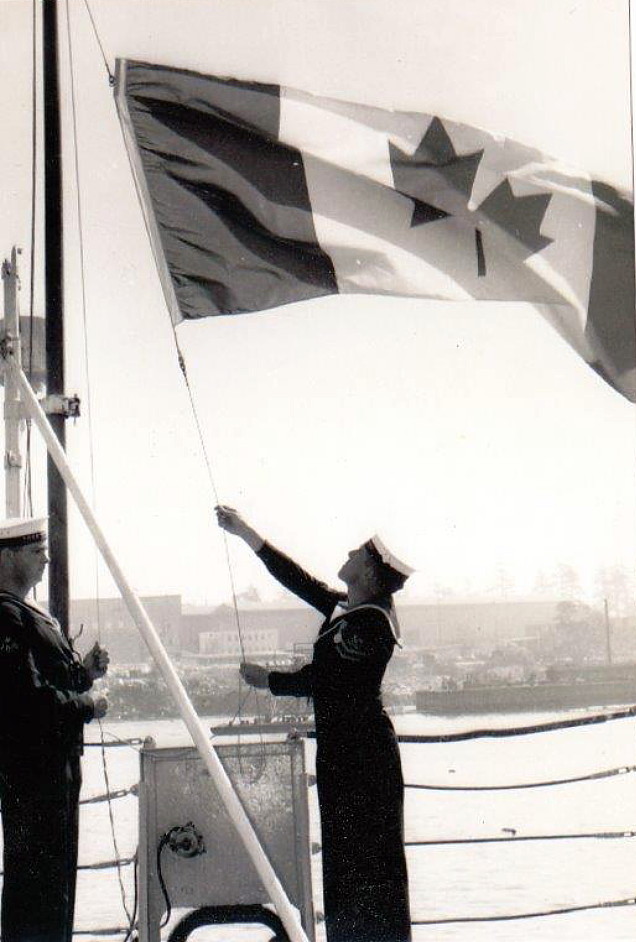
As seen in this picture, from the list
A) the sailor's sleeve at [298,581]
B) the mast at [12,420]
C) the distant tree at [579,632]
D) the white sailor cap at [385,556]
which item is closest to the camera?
the white sailor cap at [385,556]

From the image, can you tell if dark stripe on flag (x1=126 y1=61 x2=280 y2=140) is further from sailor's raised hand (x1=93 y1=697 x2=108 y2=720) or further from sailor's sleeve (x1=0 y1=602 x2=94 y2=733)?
sailor's raised hand (x1=93 y1=697 x2=108 y2=720)

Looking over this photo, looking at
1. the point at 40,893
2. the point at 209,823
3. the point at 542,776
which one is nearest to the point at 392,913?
the point at 209,823

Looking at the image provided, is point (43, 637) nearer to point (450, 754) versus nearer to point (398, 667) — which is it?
point (450, 754)

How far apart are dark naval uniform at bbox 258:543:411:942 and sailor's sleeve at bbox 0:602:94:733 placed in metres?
0.59

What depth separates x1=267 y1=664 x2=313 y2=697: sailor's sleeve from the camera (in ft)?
11.7

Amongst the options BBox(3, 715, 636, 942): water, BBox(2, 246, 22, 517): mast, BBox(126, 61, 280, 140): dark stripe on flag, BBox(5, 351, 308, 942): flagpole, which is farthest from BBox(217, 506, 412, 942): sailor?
BBox(126, 61, 280, 140): dark stripe on flag

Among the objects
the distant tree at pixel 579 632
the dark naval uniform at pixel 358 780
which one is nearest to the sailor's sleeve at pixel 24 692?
the dark naval uniform at pixel 358 780

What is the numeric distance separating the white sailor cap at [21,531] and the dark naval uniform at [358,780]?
79 centimetres

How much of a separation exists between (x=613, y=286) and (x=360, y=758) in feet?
6.99

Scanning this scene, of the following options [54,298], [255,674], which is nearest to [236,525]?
[255,674]

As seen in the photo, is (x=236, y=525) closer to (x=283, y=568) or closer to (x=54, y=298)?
(x=283, y=568)

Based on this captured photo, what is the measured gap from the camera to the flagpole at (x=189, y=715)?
3.20 metres

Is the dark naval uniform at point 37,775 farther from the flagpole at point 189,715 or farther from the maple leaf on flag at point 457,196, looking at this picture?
the maple leaf on flag at point 457,196

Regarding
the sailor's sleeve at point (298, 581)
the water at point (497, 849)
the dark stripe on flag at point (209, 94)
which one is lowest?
the water at point (497, 849)
